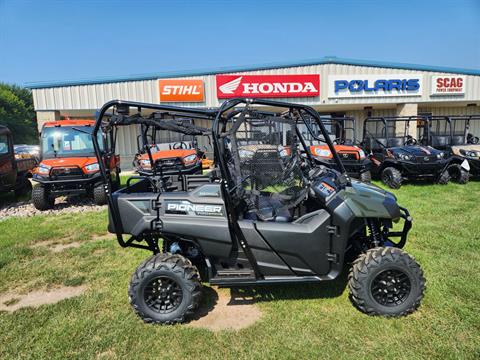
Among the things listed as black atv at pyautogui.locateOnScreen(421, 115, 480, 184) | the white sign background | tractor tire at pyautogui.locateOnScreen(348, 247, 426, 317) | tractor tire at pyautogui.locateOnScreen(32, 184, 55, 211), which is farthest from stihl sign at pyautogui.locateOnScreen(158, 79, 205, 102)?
tractor tire at pyautogui.locateOnScreen(348, 247, 426, 317)

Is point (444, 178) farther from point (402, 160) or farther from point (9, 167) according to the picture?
point (9, 167)

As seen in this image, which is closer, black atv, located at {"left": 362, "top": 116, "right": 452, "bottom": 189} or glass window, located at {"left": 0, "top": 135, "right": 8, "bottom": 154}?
glass window, located at {"left": 0, "top": 135, "right": 8, "bottom": 154}

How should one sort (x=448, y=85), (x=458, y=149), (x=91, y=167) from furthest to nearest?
1. (x=448, y=85)
2. (x=458, y=149)
3. (x=91, y=167)

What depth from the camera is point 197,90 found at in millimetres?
14781

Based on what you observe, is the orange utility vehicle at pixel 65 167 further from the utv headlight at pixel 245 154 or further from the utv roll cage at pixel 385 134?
the utv roll cage at pixel 385 134

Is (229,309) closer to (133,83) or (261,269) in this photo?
(261,269)

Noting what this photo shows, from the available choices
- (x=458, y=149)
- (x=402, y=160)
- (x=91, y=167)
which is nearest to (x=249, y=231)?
(x=91, y=167)

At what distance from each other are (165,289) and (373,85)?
1530 cm

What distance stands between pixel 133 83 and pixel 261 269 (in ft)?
45.6

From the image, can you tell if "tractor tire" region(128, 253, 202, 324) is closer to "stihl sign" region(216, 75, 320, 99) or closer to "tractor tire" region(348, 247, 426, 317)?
"tractor tire" region(348, 247, 426, 317)

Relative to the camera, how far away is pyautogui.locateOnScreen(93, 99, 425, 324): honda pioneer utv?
9.24ft

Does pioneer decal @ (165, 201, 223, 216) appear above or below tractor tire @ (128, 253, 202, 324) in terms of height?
above

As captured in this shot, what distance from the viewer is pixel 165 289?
2871mm

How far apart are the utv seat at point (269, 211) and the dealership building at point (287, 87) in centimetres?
1235
